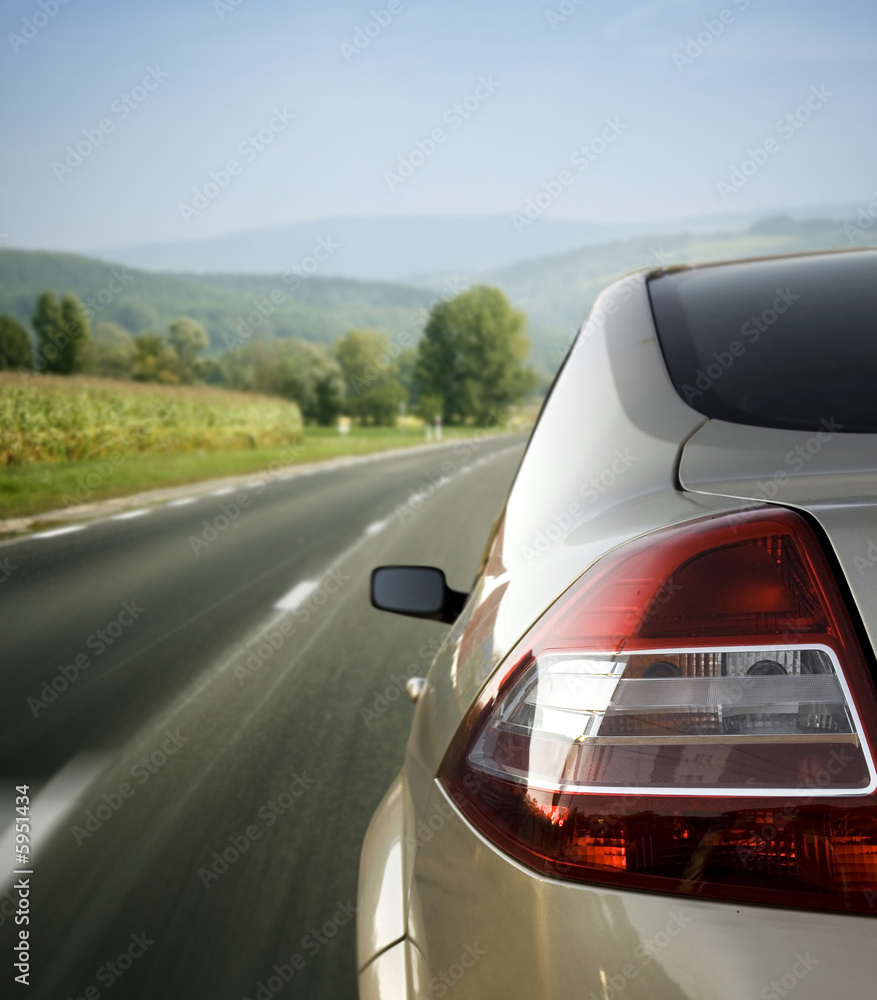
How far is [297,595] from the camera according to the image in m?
7.25

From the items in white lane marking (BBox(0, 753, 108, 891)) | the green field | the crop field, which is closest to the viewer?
white lane marking (BBox(0, 753, 108, 891))

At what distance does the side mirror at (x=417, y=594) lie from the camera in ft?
7.82

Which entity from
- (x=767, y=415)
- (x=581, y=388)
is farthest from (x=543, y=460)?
(x=767, y=415)

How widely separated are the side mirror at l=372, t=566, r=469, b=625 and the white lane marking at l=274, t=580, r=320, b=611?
174 inches

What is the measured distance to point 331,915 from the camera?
2.58 metres

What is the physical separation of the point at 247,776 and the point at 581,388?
2537 millimetres
